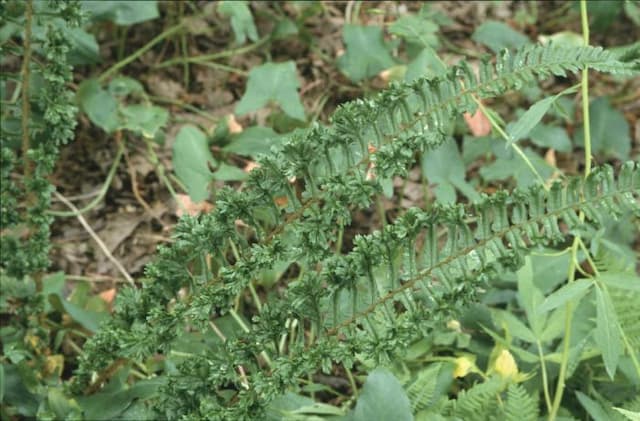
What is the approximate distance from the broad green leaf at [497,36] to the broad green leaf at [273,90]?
0.61m

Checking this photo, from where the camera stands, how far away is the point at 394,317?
4.03 ft

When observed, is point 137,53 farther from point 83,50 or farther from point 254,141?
point 254,141

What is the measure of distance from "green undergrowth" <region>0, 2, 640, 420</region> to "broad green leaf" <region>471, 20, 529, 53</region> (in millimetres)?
477

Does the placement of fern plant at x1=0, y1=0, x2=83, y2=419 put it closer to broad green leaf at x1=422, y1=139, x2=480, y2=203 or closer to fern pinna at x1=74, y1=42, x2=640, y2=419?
fern pinna at x1=74, y1=42, x2=640, y2=419

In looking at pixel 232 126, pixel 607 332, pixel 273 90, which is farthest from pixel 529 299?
Result: pixel 232 126

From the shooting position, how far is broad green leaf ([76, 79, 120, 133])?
2.12 m

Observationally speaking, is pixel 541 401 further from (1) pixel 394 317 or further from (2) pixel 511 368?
(1) pixel 394 317

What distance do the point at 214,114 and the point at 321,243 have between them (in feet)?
3.97

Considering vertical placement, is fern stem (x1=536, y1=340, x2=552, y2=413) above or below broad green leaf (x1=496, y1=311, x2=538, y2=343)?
below

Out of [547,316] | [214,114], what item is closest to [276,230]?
[547,316]

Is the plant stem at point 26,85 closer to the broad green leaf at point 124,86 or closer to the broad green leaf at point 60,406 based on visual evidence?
the broad green leaf at point 60,406

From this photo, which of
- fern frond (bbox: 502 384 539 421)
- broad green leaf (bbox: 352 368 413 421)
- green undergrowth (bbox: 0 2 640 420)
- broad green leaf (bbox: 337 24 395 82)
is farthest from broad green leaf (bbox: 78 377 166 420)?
broad green leaf (bbox: 337 24 395 82)

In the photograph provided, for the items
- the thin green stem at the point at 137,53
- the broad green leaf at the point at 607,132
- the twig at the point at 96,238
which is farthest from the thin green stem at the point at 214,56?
the broad green leaf at the point at 607,132

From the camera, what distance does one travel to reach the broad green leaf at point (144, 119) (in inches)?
83.4
